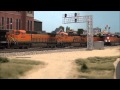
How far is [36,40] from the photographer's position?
5984cm

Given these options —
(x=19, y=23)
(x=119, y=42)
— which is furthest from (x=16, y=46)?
(x=119, y=42)

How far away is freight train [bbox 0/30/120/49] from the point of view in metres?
50.5

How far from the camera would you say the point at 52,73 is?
2298 centimetres

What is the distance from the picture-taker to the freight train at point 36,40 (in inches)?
1988
